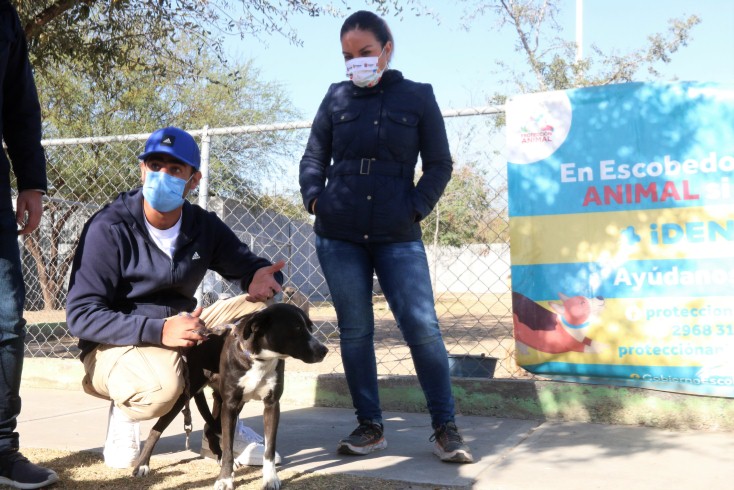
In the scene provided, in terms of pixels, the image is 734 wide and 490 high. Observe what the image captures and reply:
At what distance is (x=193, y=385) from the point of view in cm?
332

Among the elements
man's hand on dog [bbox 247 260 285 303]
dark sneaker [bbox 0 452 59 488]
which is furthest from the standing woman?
dark sneaker [bbox 0 452 59 488]

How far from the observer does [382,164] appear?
3.70m

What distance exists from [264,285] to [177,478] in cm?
94

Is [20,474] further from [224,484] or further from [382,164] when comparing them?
[382,164]

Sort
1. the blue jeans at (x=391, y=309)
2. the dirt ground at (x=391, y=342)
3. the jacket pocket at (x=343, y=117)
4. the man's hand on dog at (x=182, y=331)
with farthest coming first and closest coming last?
the dirt ground at (x=391, y=342) < the jacket pocket at (x=343, y=117) < the blue jeans at (x=391, y=309) < the man's hand on dog at (x=182, y=331)

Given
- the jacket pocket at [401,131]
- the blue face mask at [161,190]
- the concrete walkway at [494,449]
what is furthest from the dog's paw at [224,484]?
the jacket pocket at [401,131]

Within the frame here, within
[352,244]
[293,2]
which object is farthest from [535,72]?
[352,244]

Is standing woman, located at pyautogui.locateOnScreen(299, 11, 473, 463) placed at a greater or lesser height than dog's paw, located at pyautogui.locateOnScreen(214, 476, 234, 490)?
greater

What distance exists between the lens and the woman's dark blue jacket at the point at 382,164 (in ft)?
11.9

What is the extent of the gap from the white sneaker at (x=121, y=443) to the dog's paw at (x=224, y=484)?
0.65m

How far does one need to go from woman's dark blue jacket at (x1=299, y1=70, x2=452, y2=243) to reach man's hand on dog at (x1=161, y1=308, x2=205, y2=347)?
1.05m

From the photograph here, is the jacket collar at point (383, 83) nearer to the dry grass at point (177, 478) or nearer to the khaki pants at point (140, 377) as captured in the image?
the khaki pants at point (140, 377)

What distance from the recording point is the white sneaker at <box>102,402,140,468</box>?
3.47 meters

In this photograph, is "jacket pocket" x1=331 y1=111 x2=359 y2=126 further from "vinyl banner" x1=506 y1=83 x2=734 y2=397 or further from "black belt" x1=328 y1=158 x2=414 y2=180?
"vinyl banner" x1=506 y1=83 x2=734 y2=397
